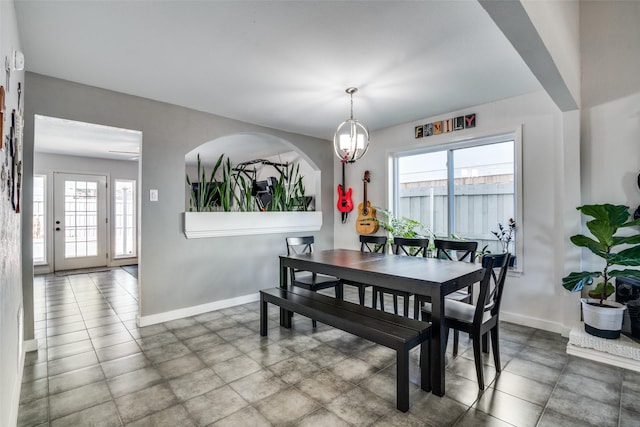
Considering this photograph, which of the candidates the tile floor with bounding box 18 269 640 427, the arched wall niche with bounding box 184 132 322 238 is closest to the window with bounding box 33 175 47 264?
the arched wall niche with bounding box 184 132 322 238

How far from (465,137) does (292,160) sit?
11.8ft

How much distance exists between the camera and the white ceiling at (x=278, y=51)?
1.89 metres

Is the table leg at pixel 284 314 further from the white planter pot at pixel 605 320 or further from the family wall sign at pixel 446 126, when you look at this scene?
the white planter pot at pixel 605 320

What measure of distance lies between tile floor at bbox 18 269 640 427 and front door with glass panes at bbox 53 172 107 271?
3.76m

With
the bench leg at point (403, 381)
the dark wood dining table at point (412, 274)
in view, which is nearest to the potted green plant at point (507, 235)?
the dark wood dining table at point (412, 274)

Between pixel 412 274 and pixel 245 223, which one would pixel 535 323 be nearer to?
pixel 412 274

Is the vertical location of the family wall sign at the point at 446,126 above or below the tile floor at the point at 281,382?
above

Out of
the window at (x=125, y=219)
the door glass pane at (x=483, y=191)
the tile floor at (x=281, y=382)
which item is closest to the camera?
the tile floor at (x=281, y=382)

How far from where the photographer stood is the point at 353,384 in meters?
2.14

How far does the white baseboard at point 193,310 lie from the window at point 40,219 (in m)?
4.38

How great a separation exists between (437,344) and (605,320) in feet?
5.23

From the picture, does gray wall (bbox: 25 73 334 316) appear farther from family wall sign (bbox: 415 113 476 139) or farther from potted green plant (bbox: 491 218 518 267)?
potted green plant (bbox: 491 218 518 267)

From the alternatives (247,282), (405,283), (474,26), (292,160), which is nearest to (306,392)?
(405,283)

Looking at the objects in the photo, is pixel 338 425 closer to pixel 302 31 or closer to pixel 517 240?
pixel 302 31
